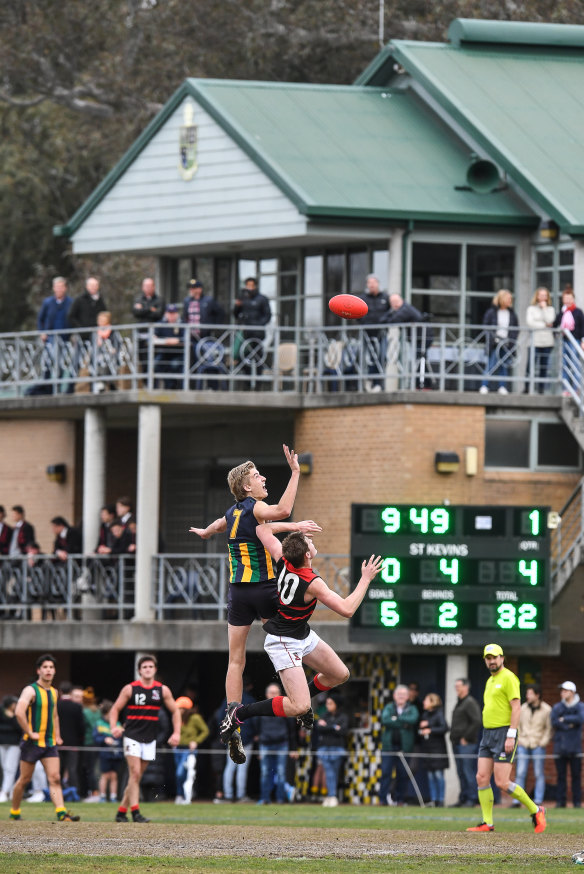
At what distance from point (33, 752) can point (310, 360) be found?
12206mm

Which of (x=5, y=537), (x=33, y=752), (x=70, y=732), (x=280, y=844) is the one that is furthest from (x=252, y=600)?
(x=5, y=537)

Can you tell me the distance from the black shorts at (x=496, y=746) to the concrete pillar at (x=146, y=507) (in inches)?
460

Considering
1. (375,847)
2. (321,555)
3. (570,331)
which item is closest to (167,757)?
(321,555)

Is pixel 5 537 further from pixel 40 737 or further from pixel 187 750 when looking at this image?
pixel 40 737

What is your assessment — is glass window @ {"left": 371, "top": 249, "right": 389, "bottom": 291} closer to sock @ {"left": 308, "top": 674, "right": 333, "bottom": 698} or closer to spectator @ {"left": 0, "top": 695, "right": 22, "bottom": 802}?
spectator @ {"left": 0, "top": 695, "right": 22, "bottom": 802}

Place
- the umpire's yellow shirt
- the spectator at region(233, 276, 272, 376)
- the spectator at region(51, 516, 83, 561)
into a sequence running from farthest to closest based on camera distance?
1. the spectator at region(51, 516, 83, 561)
2. the spectator at region(233, 276, 272, 376)
3. the umpire's yellow shirt

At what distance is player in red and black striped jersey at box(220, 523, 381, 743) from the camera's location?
18469mm

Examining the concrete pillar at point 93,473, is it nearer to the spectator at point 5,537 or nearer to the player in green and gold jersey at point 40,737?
the spectator at point 5,537

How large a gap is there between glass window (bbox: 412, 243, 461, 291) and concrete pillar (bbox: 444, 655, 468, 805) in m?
6.76

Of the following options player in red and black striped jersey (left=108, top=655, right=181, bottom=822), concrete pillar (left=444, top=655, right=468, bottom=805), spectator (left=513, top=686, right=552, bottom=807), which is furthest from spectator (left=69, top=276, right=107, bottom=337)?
player in red and black striped jersey (left=108, top=655, right=181, bottom=822)

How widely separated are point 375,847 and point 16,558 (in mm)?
16590

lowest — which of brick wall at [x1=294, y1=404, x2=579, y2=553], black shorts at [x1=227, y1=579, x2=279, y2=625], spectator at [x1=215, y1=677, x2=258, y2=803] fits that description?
spectator at [x1=215, y1=677, x2=258, y2=803]

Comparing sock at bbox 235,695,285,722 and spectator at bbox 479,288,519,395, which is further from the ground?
spectator at bbox 479,288,519,395

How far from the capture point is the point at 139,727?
24562mm
